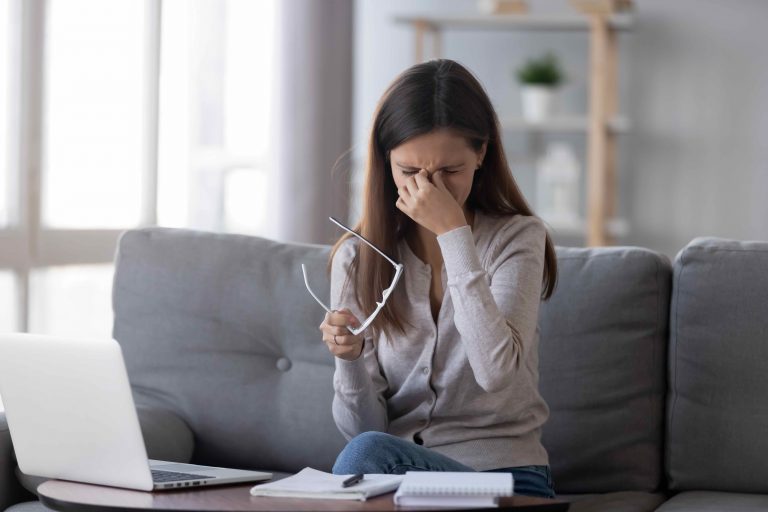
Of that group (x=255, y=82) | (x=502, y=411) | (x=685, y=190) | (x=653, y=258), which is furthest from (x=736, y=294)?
(x=685, y=190)

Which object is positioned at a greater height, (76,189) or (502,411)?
(76,189)

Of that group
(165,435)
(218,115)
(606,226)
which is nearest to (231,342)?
(165,435)

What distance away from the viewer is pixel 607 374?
1873 millimetres

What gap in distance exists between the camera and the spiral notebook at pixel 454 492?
113cm

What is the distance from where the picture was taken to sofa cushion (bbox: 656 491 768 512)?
5.50 feet

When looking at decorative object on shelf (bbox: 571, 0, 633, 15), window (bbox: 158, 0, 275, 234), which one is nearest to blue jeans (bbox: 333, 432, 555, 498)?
window (bbox: 158, 0, 275, 234)

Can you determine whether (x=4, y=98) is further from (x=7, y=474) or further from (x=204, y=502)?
(x=204, y=502)

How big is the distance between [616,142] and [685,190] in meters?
0.34

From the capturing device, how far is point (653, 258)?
6.25 ft

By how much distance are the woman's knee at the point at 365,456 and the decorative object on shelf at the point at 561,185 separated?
2830 millimetres

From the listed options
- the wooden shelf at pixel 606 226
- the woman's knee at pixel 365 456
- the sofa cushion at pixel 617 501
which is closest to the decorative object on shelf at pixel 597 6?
the wooden shelf at pixel 606 226

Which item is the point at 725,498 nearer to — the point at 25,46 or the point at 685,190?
the point at 25,46

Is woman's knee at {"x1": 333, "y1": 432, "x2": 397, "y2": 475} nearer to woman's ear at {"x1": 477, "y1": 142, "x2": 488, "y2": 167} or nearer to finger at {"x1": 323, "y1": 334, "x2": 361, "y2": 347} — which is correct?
finger at {"x1": 323, "y1": 334, "x2": 361, "y2": 347}

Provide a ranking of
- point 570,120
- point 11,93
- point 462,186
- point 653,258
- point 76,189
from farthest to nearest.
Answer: point 570,120, point 76,189, point 11,93, point 653,258, point 462,186
